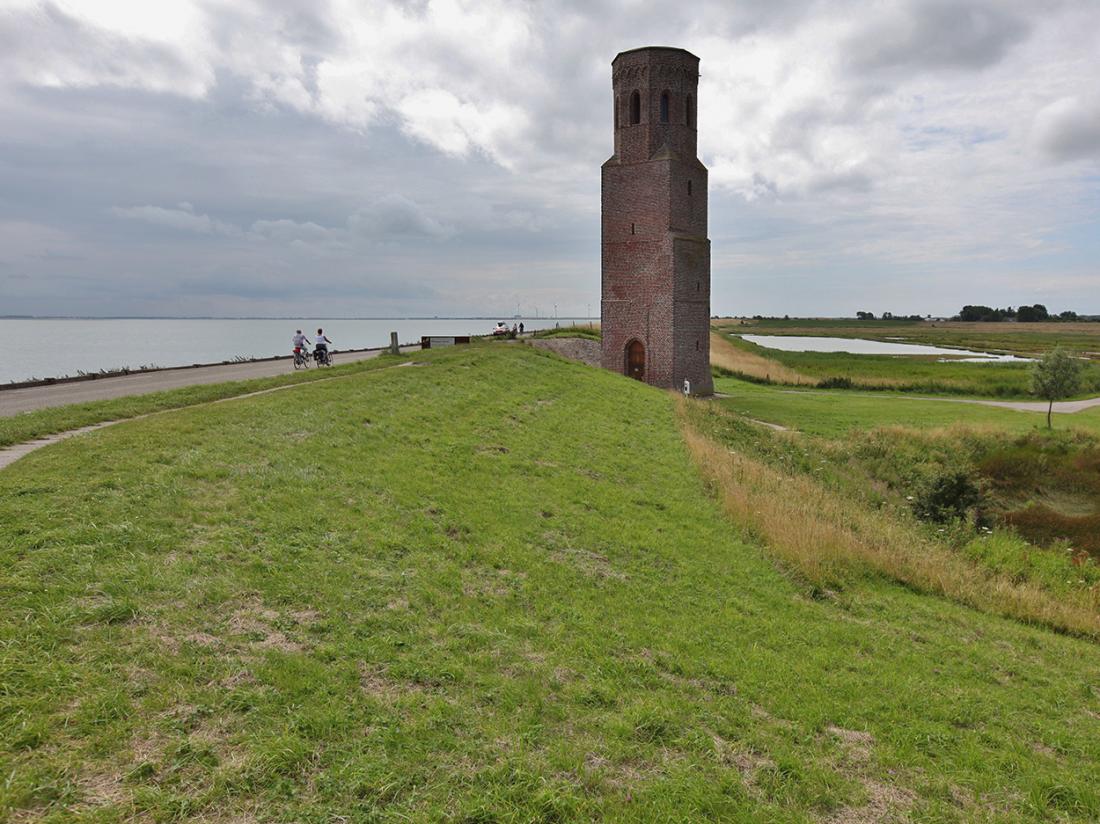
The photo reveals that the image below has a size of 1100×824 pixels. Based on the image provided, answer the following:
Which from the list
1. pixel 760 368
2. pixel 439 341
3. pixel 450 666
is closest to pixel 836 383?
pixel 760 368

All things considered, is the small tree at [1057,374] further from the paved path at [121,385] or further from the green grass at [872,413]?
the paved path at [121,385]

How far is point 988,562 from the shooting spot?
627 inches

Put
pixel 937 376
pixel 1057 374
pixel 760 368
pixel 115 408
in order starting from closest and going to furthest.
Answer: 1. pixel 115 408
2. pixel 1057 374
3. pixel 937 376
4. pixel 760 368

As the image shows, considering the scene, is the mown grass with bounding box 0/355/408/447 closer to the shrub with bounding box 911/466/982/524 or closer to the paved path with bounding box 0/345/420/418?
the paved path with bounding box 0/345/420/418

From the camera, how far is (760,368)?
56.3 meters

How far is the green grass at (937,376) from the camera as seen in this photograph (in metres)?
47.0

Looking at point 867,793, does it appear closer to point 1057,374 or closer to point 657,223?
point 657,223

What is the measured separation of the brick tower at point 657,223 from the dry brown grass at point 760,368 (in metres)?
16.1

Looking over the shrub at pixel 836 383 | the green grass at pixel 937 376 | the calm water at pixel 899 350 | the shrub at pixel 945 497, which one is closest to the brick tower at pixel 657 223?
the shrub at pixel 836 383

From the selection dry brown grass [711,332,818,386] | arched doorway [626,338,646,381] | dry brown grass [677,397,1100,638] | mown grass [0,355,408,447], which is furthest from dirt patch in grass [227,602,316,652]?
dry brown grass [711,332,818,386]

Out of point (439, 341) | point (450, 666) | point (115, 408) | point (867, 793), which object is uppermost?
point (439, 341)

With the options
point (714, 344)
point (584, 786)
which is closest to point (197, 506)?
point (584, 786)

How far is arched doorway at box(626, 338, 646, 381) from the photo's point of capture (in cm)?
3928

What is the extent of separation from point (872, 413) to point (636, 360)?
13.6 meters
